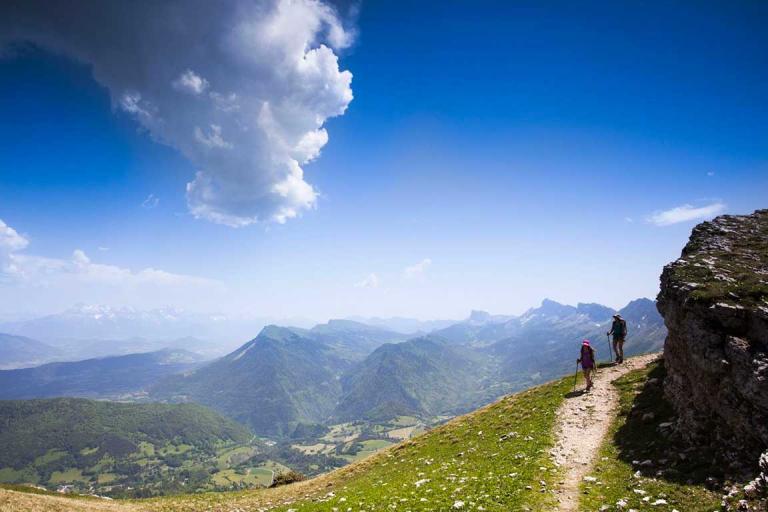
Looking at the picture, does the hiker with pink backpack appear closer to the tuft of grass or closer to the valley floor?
the valley floor

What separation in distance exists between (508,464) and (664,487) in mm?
8590

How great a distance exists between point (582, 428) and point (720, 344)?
34.7 ft

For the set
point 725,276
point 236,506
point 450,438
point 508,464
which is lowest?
point 236,506

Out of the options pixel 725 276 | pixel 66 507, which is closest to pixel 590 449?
pixel 725 276

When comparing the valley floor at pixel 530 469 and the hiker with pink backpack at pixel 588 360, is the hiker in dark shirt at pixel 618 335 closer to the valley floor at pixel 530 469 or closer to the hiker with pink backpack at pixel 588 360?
the valley floor at pixel 530 469

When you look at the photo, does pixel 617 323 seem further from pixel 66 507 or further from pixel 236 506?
pixel 66 507

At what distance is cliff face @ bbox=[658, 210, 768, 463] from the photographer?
16.9 meters

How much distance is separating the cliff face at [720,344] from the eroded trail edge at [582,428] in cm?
486

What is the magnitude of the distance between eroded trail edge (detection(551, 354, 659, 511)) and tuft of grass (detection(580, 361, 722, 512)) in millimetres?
561

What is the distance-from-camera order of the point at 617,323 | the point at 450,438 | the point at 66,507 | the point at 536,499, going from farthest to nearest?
the point at 617,323 → the point at 450,438 → the point at 66,507 → the point at 536,499

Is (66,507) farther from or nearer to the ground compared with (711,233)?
nearer to the ground

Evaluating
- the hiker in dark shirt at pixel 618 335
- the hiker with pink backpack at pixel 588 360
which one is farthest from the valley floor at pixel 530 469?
the hiker with pink backpack at pixel 588 360

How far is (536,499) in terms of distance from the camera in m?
17.3

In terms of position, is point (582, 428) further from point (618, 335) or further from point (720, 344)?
point (618, 335)
